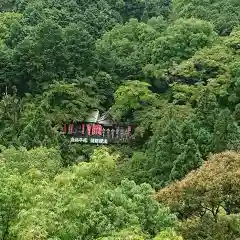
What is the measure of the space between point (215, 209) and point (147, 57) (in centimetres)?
2945

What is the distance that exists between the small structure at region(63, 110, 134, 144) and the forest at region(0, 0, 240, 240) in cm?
60

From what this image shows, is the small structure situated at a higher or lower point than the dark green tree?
lower

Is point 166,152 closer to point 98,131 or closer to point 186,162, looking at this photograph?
point 186,162

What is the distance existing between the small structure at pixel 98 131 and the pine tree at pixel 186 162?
1267 cm

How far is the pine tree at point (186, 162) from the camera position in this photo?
2739cm

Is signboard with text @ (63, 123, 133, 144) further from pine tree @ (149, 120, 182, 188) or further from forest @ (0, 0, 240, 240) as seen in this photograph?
pine tree @ (149, 120, 182, 188)

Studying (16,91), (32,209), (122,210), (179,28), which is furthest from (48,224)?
(179,28)

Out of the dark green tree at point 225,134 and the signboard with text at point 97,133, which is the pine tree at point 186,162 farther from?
the signboard with text at point 97,133

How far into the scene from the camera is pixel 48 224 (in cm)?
1474

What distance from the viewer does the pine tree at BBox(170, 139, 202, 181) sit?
27.4 meters

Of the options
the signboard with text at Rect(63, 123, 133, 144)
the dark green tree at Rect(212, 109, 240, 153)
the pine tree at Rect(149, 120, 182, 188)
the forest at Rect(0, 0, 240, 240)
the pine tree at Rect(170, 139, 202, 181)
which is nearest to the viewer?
the forest at Rect(0, 0, 240, 240)

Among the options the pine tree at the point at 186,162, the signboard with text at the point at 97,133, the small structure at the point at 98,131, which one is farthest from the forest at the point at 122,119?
the signboard with text at the point at 97,133

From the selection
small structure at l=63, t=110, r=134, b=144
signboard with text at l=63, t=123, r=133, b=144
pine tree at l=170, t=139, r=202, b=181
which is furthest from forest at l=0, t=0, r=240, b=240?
signboard with text at l=63, t=123, r=133, b=144

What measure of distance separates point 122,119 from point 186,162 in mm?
14444
